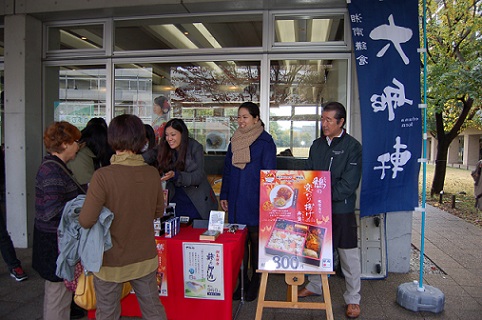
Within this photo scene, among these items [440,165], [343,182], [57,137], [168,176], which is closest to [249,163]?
[168,176]

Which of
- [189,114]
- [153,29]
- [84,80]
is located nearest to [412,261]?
[189,114]

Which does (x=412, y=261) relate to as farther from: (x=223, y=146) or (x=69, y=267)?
(x=69, y=267)

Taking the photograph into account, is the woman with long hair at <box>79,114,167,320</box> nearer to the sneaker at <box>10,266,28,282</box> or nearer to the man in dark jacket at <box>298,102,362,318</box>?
the man in dark jacket at <box>298,102,362,318</box>

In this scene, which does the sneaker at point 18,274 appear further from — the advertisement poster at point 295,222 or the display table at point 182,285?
the advertisement poster at point 295,222

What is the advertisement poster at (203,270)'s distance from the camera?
2812 millimetres

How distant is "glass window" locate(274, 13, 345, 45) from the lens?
4.70m

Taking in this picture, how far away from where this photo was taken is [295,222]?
9.38ft

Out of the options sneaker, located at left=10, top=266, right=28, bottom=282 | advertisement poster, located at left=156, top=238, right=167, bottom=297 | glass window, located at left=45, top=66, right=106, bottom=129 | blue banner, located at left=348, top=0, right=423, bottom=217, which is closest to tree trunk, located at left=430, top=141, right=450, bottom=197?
blue banner, located at left=348, top=0, right=423, bottom=217

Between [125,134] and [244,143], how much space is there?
61.0 inches

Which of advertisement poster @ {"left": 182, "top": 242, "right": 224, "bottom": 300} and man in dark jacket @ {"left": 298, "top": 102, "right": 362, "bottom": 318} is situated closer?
advertisement poster @ {"left": 182, "top": 242, "right": 224, "bottom": 300}

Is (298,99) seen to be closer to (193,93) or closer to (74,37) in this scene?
(193,93)

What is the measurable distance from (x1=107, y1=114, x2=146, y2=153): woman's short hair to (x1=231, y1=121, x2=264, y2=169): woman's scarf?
4.75 ft

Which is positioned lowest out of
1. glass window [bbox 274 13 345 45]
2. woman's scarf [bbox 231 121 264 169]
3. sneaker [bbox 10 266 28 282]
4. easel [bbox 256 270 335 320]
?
sneaker [bbox 10 266 28 282]

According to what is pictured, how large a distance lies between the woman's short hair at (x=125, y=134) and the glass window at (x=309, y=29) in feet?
10.5
